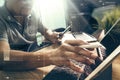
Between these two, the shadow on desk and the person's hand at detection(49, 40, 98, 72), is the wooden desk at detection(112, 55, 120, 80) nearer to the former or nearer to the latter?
the person's hand at detection(49, 40, 98, 72)

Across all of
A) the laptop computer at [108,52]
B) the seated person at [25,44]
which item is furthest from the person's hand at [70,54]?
the laptop computer at [108,52]

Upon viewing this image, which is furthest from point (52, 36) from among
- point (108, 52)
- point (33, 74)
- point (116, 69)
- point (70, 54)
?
point (116, 69)

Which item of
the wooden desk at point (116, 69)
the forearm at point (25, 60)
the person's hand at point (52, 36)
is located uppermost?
the person's hand at point (52, 36)

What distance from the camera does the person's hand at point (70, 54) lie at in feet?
10.1

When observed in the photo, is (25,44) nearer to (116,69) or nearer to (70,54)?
(70,54)

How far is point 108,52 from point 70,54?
34cm

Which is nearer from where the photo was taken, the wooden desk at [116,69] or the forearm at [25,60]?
the forearm at [25,60]

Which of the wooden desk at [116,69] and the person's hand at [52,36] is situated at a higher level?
the person's hand at [52,36]

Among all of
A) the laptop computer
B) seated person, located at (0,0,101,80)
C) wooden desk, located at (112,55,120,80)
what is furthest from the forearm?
wooden desk, located at (112,55,120,80)

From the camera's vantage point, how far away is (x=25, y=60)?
305 cm

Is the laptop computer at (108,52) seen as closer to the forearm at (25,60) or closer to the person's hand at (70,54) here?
the person's hand at (70,54)

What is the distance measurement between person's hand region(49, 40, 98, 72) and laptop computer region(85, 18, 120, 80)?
4.9 inches

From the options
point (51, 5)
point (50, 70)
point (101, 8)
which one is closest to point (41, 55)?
point (50, 70)

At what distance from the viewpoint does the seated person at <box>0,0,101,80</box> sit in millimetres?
3031
